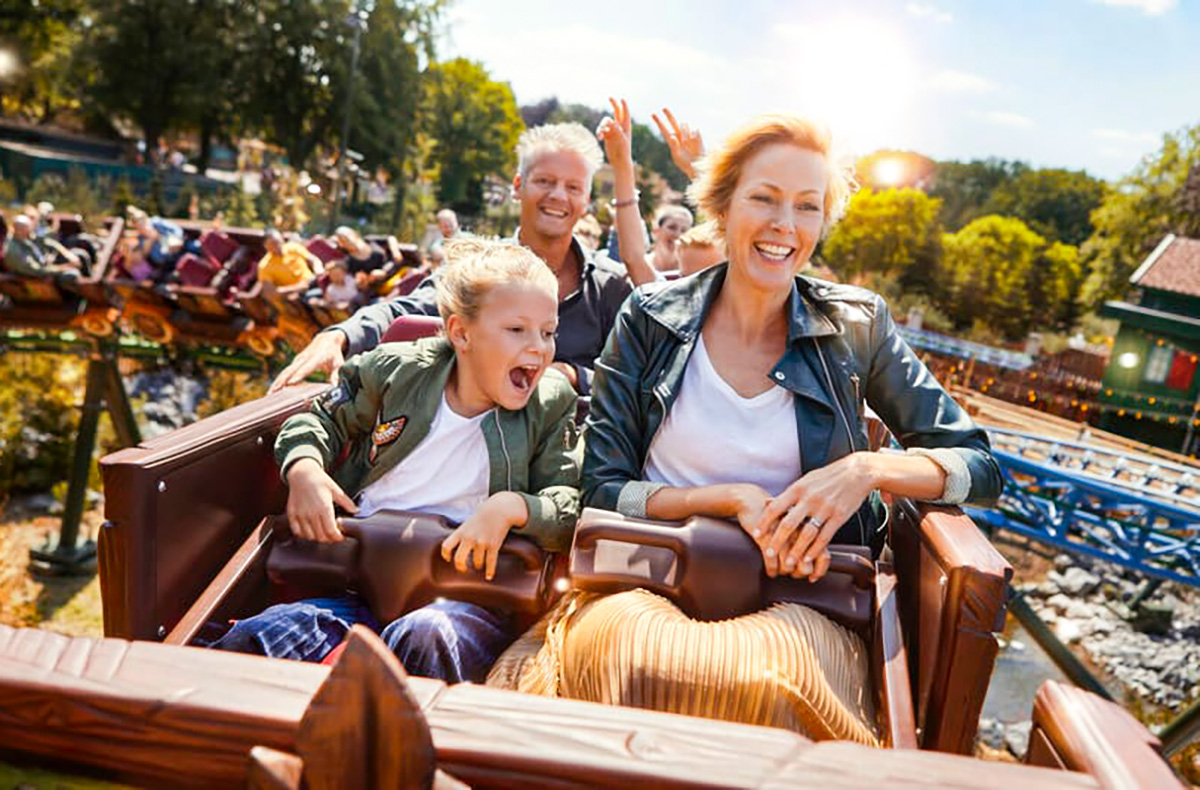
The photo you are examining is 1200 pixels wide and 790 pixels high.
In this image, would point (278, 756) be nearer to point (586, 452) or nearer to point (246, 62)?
point (586, 452)

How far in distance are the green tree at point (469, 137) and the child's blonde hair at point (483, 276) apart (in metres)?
40.4

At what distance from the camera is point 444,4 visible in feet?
88.7

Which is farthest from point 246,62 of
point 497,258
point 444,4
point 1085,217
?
point 1085,217

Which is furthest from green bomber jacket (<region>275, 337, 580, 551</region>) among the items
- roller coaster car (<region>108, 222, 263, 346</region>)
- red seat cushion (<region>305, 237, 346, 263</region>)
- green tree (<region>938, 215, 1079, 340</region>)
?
green tree (<region>938, 215, 1079, 340</region>)

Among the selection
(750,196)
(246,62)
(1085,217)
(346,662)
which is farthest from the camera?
→ (1085,217)

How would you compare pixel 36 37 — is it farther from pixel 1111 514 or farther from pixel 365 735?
pixel 365 735

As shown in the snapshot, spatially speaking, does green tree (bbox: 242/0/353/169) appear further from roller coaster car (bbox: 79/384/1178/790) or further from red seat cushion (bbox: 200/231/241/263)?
roller coaster car (bbox: 79/384/1178/790)

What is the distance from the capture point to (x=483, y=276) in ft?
5.85

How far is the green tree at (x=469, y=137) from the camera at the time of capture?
140ft

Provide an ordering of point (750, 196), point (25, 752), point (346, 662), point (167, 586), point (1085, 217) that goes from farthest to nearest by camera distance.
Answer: point (1085, 217) < point (750, 196) < point (167, 586) < point (25, 752) < point (346, 662)

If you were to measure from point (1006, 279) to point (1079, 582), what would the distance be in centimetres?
2612

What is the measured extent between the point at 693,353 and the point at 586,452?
0.31m

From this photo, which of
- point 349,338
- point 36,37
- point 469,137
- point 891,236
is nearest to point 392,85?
point 36,37

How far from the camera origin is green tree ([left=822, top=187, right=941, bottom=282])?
37.7m
